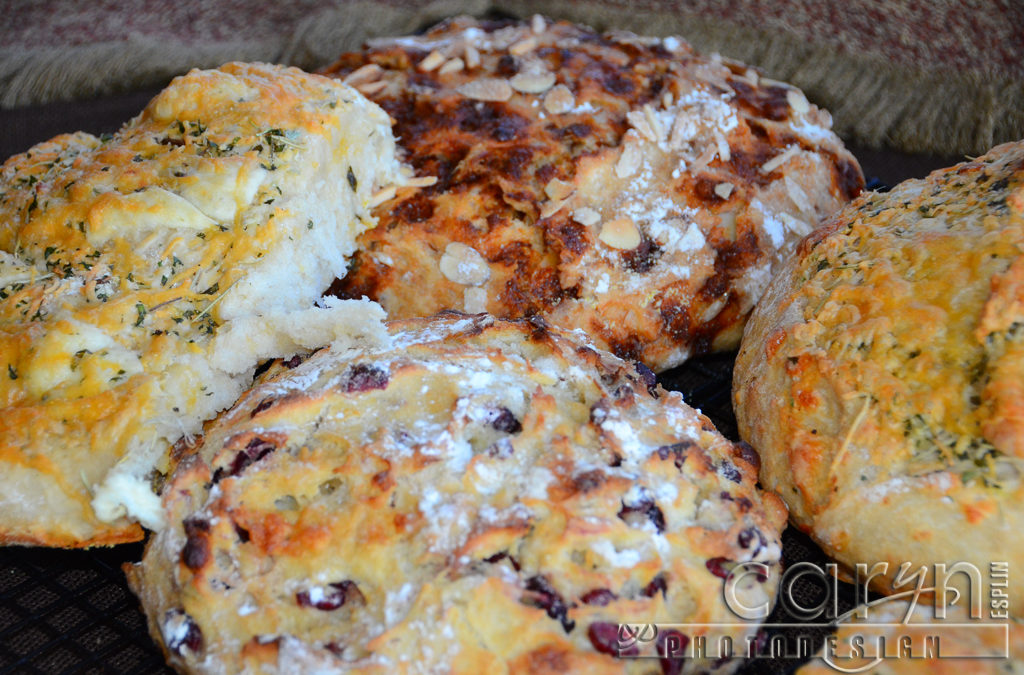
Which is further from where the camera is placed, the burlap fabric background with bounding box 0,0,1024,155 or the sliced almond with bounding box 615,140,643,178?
the burlap fabric background with bounding box 0,0,1024,155

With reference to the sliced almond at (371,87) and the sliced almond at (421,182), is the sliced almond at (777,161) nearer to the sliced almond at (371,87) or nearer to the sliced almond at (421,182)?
the sliced almond at (421,182)

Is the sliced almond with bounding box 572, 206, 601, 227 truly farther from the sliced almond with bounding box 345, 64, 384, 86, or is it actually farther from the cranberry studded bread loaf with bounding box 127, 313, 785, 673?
the sliced almond with bounding box 345, 64, 384, 86

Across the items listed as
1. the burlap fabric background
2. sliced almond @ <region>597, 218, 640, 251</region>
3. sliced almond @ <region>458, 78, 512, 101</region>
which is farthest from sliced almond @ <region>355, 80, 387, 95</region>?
the burlap fabric background

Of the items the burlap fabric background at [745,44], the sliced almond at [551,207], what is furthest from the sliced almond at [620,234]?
the burlap fabric background at [745,44]

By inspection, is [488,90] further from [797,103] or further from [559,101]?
[797,103]

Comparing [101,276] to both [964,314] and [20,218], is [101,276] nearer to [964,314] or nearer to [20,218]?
[20,218]

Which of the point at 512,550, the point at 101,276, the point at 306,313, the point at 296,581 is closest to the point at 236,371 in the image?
the point at 306,313

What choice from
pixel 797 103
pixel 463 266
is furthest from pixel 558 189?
pixel 797 103
